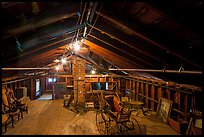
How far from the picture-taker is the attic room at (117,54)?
2668 mm

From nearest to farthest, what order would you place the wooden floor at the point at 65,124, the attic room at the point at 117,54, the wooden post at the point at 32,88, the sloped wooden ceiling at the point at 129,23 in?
the sloped wooden ceiling at the point at 129,23
the attic room at the point at 117,54
the wooden floor at the point at 65,124
the wooden post at the point at 32,88

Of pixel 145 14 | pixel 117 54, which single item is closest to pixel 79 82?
pixel 117 54

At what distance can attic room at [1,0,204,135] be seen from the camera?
2668mm

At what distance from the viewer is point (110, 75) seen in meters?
12.2

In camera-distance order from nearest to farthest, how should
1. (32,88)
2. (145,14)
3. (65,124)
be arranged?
(145,14), (65,124), (32,88)

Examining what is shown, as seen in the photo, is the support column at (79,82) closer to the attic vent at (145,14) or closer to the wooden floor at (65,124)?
the wooden floor at (65,124)

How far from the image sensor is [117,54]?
20.9 feet

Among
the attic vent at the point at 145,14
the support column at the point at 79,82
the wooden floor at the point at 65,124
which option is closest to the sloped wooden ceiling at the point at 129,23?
the attic vent at the point at 145,14

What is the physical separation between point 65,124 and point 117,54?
369 centimetres

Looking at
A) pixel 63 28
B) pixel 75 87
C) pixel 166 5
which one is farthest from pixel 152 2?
pixel 75 87

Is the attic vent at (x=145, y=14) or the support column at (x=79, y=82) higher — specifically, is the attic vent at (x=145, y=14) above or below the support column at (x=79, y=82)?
above

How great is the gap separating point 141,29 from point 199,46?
111 centimetres

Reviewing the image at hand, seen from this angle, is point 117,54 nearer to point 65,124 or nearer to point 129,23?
point 129,23

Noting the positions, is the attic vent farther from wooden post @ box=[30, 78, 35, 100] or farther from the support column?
wooden post @ box=[30, 78, 35, 100]
